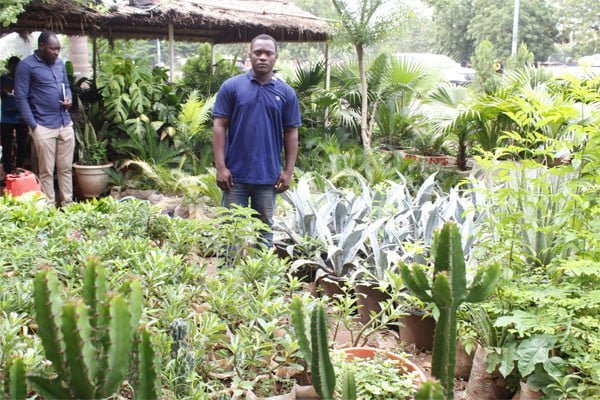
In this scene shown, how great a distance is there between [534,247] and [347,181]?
486 cm

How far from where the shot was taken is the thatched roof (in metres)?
8.32

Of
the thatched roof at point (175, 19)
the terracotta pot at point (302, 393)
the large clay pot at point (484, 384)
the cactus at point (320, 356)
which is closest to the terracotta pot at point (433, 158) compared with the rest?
the thatched roof at point (175, 19)

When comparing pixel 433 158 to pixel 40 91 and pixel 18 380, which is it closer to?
pixel 40 91

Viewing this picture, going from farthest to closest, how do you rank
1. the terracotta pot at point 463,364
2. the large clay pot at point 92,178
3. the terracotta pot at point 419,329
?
1. the large clay pot at point 92,178
2. the terracotta pot at point 419,329
3. the terracotta pot at point 463,364

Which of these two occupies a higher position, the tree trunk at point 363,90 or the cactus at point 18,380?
the tree trunk at point 363,90

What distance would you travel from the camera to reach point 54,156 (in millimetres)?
7539

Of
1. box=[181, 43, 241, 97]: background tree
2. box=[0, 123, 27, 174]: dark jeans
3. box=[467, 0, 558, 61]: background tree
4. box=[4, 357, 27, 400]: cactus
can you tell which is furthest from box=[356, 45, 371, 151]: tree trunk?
box=[467, 0, 558, 61]: background tree

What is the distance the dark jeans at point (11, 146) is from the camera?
8773 millimetres

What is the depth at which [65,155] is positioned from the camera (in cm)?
776

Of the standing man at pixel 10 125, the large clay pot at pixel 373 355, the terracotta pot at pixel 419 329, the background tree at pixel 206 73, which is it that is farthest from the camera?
the background tree at pixel 206 73

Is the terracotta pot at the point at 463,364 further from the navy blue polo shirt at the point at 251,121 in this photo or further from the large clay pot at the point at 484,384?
the navy blue polo shirt at the point at 251,121

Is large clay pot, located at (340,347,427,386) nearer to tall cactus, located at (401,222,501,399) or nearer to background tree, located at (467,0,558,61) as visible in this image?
tall cactus, located at (401,222,501,399)

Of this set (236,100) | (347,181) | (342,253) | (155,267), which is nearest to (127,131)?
(347,181)

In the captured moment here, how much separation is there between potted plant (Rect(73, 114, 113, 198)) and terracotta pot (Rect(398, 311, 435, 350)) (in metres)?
5.99
